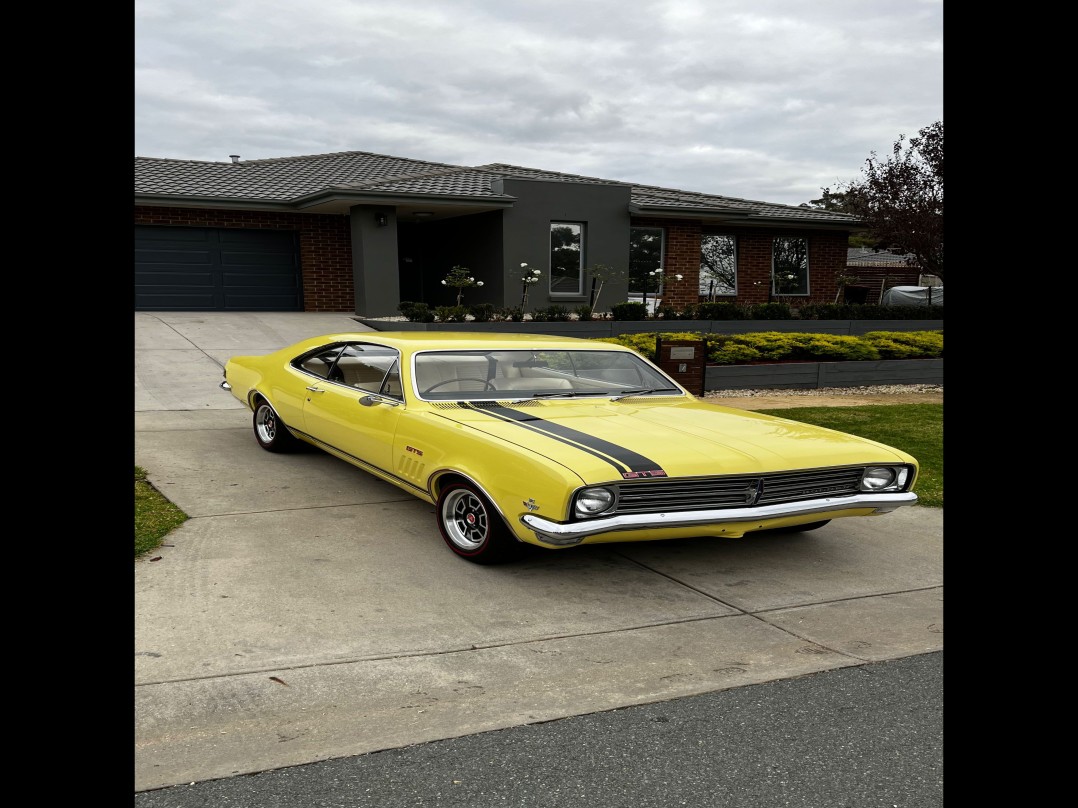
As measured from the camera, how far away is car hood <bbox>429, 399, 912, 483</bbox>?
15.0 feet

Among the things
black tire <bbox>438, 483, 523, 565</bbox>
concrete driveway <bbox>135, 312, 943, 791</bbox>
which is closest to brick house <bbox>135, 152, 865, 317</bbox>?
concrete driveway <bbox>135, 312, 943, 791</bbox>

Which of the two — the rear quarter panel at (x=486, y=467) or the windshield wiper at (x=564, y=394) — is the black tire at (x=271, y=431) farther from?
the windshield wiper at (x=564, y=394)

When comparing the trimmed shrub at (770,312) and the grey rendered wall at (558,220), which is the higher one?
the grey rendered wall at (558,220)

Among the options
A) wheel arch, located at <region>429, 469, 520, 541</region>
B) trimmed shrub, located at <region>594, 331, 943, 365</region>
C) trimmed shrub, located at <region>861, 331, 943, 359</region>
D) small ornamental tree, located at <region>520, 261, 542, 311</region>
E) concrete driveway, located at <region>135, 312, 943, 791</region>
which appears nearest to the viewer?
concrete driveway, located at <region>135, 312, 943, 791</region>

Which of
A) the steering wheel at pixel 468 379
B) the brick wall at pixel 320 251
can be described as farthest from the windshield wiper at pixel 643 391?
the brick wall at pixel 320 251

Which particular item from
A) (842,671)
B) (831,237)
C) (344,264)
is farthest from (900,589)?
(831,237)

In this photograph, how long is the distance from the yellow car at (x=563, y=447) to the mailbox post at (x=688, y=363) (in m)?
4.89

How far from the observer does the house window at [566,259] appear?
19.5m

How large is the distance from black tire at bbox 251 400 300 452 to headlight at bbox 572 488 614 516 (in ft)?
12.7

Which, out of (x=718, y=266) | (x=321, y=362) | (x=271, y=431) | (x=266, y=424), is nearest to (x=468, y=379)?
(x=321, y=362)

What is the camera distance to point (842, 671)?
377cm

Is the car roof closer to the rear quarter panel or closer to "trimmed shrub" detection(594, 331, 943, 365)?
the rear quarter panel
